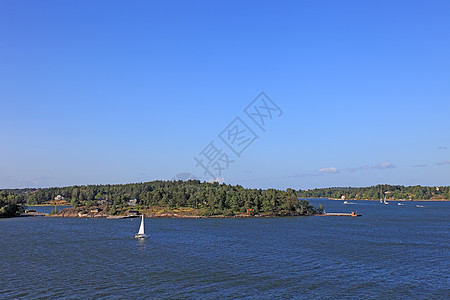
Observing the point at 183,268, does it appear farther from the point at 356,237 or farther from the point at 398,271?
the point at 356,237

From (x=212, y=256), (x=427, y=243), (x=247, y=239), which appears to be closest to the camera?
(x=212, y=256)

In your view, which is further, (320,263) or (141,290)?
(320,263)

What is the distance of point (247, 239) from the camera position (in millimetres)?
108250

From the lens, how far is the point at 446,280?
58938mm

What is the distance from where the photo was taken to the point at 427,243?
102 m

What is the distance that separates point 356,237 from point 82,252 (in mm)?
80596

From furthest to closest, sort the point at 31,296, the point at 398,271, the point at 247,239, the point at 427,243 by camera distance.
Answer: the point at 247,239 < the point at 427,243 < the point at 398,271 < the point at 31,296

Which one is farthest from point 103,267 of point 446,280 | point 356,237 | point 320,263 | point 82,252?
point 356,237

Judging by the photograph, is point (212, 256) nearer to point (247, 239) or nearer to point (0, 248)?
point (247, 239)

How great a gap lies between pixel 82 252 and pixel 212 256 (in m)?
32.2

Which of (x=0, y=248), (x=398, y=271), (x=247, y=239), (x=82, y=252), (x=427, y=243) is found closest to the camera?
(x=398, y=271)

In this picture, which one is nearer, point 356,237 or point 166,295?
point 166,295

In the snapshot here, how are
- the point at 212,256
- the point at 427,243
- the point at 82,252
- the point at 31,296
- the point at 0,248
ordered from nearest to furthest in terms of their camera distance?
the point at 31,296 < the point at 212,256 < the point at 82,252 < the point at 0,248 < the point at 427,243

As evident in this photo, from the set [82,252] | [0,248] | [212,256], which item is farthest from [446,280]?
[0,248]
